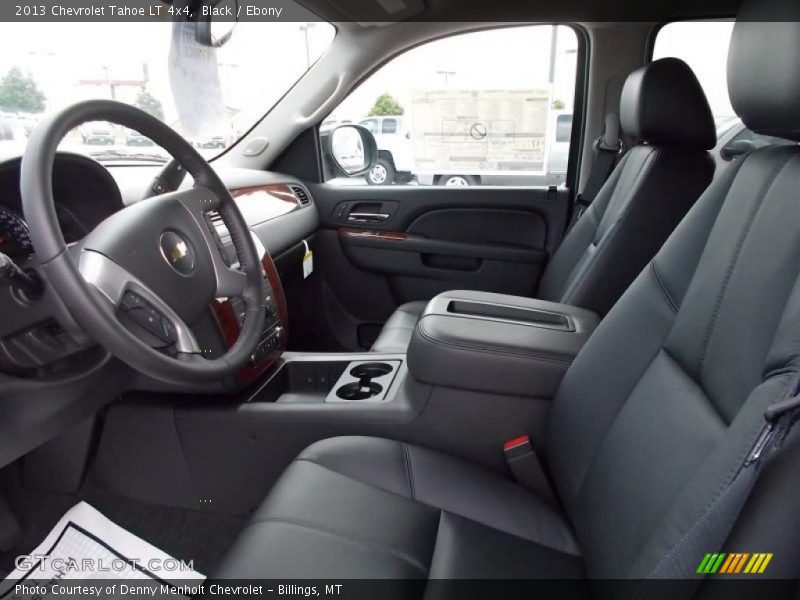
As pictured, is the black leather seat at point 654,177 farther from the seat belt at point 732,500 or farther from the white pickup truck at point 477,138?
the seat belt at point 732,500

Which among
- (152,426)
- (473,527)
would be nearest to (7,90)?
(152,426)

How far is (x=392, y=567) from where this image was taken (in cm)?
83

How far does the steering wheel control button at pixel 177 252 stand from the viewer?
1.00m

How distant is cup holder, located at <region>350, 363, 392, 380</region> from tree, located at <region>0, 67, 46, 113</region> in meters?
0.94

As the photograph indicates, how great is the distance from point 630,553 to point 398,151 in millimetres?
2023

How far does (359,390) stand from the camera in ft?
4.47

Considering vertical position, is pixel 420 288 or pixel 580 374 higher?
pixel 580 374

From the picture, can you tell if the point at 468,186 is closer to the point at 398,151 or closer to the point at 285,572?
the point at 398,151

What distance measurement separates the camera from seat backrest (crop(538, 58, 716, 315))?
1481mm

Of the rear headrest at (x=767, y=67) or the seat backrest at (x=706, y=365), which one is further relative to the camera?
the rear headrest at (x=767, y=67)

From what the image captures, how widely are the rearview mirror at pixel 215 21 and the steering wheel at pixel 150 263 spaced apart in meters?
0.77

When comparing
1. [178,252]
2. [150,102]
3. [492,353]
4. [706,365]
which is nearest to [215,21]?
[150,102]

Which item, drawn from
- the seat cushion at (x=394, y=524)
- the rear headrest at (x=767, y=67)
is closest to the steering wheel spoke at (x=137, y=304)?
the seat cushion at (x=394, y=524)

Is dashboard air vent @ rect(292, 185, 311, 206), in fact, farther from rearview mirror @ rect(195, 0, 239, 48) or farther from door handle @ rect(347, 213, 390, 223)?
rearview mirror @ rect(195, 0, 239, 48)
